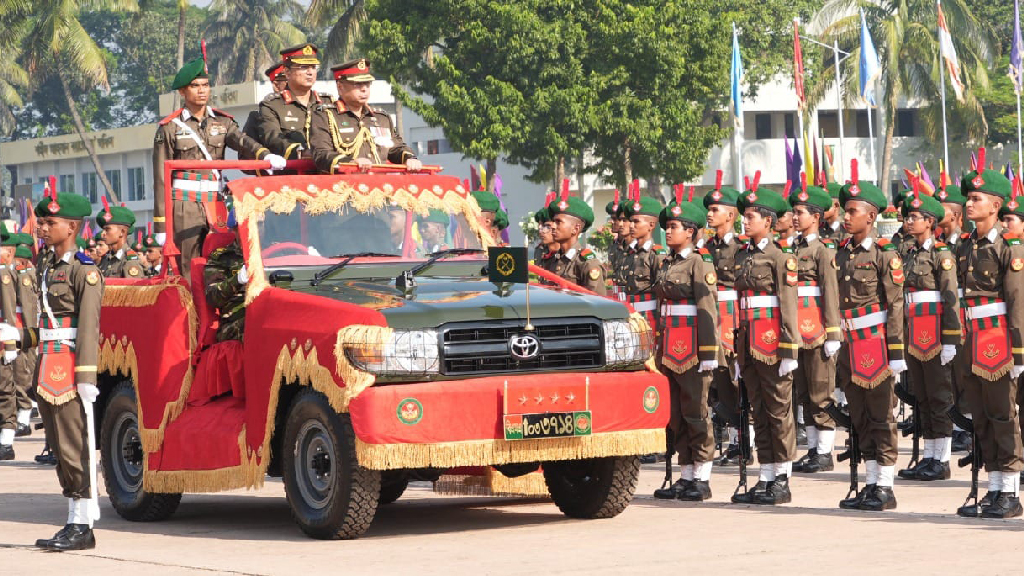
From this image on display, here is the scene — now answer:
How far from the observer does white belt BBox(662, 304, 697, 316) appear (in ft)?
41.9

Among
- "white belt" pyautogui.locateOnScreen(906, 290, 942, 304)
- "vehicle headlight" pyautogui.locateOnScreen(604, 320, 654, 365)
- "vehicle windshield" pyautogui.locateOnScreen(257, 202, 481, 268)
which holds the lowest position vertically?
"vehicle headlight" pyautogui.locateOnScreen(604, 320, 654, 365)

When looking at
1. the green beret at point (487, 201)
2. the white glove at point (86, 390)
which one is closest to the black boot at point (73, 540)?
the white glove at point (86, 390)

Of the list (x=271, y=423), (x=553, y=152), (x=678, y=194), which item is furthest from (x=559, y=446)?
(x=553, y=152)

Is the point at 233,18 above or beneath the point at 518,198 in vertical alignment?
above

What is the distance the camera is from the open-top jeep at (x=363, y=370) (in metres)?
9.88

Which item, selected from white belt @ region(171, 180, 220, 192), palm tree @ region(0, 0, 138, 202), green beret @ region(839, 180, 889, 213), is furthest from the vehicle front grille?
palm tree @ region(0, 0, 138, 202)

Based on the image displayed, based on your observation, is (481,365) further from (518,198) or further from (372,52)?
(518,198)

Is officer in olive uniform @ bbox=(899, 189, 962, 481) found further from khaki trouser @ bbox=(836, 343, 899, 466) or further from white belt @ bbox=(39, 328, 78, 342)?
white belt @ bbox=(39, 328, 78, 342)

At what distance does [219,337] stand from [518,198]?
4997 cm

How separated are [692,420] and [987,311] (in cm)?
229

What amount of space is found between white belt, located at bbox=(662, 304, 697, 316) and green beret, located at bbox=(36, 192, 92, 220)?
428 cm

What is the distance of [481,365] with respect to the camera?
10055mm

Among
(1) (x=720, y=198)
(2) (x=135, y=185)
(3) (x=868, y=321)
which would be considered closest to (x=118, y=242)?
(1) (x=720, y=198)

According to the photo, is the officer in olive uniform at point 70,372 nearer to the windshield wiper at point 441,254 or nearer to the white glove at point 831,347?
the windshield wiper at point 441,254
